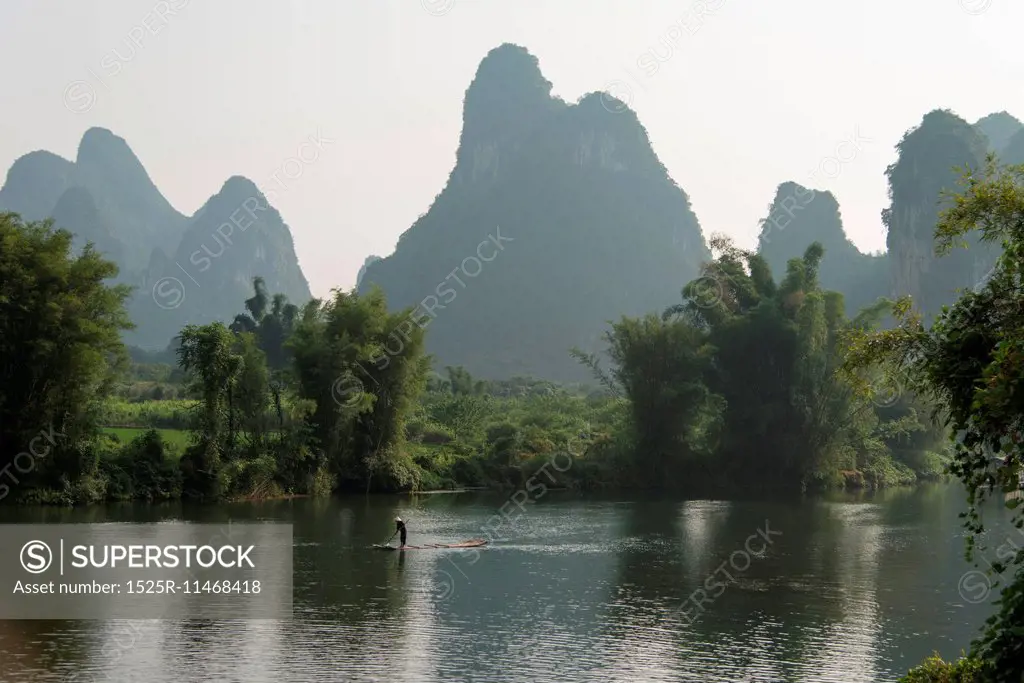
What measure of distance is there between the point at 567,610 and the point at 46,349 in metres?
21.1

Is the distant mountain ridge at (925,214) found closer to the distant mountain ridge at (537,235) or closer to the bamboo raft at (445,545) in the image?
the distant mountain ridge at (537,235)

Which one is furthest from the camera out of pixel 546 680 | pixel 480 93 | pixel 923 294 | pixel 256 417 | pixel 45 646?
pixel 480 93

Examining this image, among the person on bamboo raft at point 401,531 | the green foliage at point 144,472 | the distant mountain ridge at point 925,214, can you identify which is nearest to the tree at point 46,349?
the green foliage at point 144,472

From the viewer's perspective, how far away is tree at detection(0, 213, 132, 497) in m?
33.7

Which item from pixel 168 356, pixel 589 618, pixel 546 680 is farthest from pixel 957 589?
pixel 168 356

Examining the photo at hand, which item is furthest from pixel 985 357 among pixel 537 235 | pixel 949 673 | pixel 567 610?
pixel 537 235

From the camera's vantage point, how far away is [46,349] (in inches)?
1316

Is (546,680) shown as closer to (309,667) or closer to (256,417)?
(309,667)

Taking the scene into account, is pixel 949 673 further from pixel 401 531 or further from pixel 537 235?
pixel 537 235

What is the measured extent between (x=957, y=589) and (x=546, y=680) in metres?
12.5

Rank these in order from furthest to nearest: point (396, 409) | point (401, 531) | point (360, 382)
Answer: point (396, 409)
point (360, 382)
point (401, 531)

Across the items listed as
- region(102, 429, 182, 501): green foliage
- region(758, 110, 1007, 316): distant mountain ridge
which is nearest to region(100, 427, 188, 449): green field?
region(102, 429, 182, 501): green foliage

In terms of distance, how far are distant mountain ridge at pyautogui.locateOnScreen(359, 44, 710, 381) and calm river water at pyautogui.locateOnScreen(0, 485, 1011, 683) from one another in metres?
123

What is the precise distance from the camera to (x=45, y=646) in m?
16.0
